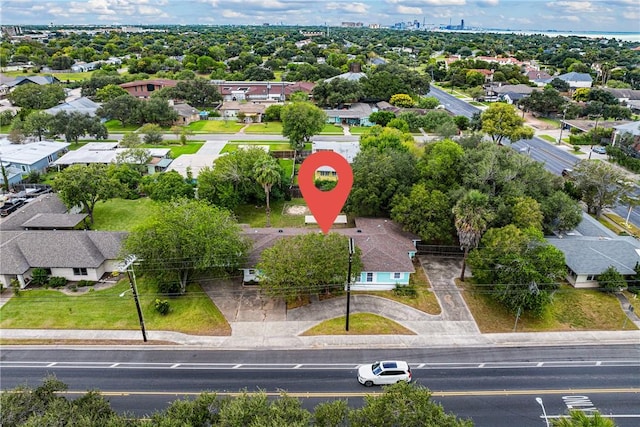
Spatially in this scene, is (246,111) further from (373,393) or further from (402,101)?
(373,393)

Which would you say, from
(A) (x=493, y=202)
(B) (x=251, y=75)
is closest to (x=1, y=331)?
(A) (x=493, y=202)

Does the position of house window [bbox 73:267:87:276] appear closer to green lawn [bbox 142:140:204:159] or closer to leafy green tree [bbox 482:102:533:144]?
green lawn [bbox 142:140:204:159]

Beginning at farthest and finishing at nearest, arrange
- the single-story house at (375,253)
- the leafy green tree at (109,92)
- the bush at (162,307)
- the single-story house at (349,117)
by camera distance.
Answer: the leafy green tree at (109,92)
the single-story house at (349,117)
the single-story house at (375,253)
the bush at (162,307)

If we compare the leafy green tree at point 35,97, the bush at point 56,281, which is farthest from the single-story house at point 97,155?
the leafy green tree at point 35,97

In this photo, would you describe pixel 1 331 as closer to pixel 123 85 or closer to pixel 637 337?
pixel 637 337

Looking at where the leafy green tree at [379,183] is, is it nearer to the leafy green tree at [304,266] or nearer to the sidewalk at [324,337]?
the leafy green tree at [304,266]
